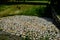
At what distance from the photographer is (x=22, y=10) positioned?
44.2 metres

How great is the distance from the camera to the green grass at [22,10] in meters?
42.8

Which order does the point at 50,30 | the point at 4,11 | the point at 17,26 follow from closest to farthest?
the point at 50,30 → the point at 17,26 → the point at 4,11

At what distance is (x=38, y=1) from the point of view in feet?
176

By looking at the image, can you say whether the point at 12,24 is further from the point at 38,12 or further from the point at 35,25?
the point at 38,12

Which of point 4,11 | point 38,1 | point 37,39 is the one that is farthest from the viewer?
point 38,1

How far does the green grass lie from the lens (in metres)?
42.8

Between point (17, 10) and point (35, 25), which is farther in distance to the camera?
point (17, 10)

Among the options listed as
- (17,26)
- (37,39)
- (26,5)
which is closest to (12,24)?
(17,26)

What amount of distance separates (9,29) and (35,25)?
179 inches

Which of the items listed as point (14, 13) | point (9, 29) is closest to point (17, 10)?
point (14, 13)

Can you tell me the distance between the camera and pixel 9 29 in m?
29.5

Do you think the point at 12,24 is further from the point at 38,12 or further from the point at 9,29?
the point at 38,12

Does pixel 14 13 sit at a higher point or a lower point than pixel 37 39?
lower

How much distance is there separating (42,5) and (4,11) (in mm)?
8976
